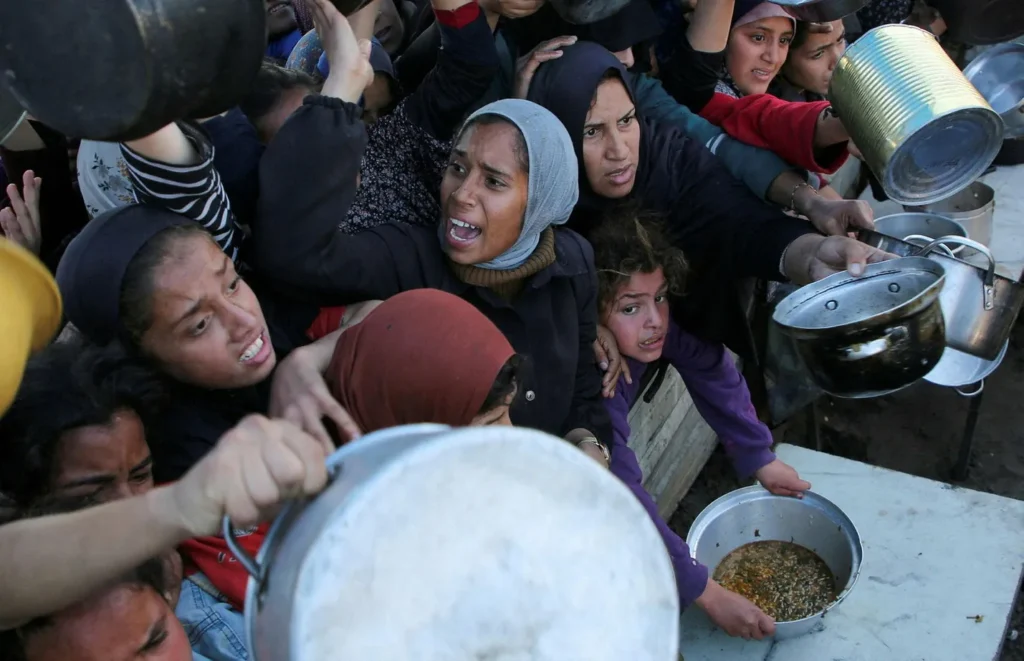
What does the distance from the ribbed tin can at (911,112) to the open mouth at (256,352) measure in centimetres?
150

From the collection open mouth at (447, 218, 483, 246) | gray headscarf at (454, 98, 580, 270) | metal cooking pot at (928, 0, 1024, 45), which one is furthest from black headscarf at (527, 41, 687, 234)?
metal cooking pot at (928, 0, 1024, 45)

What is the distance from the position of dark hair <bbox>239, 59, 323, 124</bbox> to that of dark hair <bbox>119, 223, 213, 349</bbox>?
26.8 inches

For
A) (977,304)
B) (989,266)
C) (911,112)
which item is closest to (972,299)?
(977,304)

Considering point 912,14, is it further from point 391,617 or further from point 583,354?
point 391,617

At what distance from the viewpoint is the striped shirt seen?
4.93 ft

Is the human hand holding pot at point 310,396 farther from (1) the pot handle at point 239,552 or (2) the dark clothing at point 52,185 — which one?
(2) the dark clothing at point 52,185

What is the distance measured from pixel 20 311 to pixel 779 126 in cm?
211

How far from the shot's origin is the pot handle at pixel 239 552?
0.86m

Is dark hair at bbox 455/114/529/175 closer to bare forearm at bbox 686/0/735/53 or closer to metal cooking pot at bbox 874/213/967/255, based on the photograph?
bare forearm at bbox 686/0/735/53

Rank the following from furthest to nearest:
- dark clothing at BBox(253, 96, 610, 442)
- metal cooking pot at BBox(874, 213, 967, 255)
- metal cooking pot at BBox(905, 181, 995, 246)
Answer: metal cooking pot at BBox(905, 181, 995, 246) < metal cooking pot at BBox(874, 213, 967, 255) < dark clothing at BBox(253, 96, 610, 442)

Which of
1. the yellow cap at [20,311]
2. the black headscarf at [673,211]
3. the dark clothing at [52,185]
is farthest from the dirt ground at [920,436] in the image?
the yellow cap at [20,311]

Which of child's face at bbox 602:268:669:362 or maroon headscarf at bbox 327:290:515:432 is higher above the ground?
maroon headscarf at bbox 327:290:515:432

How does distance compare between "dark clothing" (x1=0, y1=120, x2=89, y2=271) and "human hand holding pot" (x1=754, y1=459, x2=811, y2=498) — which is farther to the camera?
"human hand holding pot" (x1=754, y1=459, x2=811, y2=498)

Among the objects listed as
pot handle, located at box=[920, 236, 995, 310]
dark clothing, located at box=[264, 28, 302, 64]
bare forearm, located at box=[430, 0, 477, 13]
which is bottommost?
pot handle, located at box=[920, 236, 995, 310]
